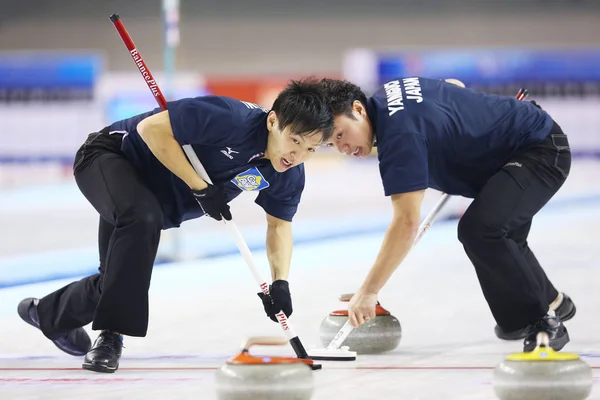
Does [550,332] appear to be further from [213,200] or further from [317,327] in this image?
[213,200]

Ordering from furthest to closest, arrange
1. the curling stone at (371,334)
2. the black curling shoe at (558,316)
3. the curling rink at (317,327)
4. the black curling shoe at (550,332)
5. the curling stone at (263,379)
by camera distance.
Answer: the black curling shoe at (558,316)
the curling stone at (371,334)
the black curling shoe at (550,332)
the curling rink at (317,327)
the curling stone at (263,379)

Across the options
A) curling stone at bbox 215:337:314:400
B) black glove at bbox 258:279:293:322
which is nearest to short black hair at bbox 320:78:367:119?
black glove at bbox 258:279:293:322

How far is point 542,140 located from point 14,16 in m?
19.9

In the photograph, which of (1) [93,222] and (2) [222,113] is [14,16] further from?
(2) [222,113]

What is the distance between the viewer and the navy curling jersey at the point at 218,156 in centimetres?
337

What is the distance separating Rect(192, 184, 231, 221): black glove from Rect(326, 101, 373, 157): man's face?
0.43 metres

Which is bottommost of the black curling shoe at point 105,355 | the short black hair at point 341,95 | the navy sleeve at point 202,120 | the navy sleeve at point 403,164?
the black curling shoe at point 105,355

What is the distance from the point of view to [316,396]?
292 centimetres

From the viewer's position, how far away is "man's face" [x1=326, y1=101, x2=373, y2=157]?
3.34m

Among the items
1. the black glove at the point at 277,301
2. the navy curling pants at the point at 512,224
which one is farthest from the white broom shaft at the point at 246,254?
the navy curling pants at the point at 512,224

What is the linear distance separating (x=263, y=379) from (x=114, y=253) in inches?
40.2

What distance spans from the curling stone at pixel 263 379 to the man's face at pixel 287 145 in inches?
34.1

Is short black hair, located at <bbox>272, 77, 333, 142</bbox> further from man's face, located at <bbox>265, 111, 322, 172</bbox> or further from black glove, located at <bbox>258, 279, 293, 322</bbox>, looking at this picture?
black glove, located at <bbox>258, 279, 293, 322</bbox>

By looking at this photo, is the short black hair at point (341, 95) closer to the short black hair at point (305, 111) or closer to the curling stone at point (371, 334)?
the short black hair at point (305, 111)
